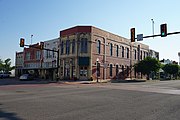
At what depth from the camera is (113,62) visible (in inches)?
1804

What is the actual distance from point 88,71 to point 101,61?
4422 mm

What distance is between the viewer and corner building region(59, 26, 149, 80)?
3909 centimetres

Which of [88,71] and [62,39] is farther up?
[62,39]

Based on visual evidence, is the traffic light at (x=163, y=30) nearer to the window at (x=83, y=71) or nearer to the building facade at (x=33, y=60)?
the window at (x=83, y=71)

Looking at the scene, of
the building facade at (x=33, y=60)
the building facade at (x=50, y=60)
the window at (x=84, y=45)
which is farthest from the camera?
the building facade at (x=33, y=60)

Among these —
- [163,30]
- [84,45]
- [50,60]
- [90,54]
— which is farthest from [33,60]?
[163,30]

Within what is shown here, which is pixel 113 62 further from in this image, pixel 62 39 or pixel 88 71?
pixel 62 39

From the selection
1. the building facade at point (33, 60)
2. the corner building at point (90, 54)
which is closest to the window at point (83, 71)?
the corner building at point (90, 54)

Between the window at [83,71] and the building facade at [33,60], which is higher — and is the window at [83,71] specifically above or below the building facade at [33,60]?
below

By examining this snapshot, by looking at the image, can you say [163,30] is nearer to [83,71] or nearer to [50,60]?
[83,71]

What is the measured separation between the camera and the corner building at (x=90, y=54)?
3909 centimetres

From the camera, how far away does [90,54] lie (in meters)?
39.0

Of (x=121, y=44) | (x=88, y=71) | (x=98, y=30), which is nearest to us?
(x=88, y=71)

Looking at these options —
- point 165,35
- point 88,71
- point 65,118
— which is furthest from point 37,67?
point 65,118
